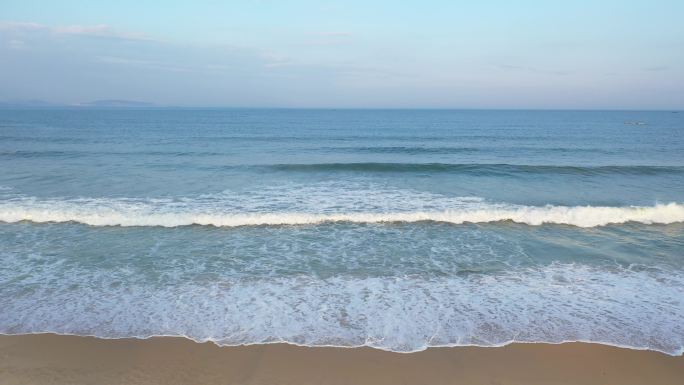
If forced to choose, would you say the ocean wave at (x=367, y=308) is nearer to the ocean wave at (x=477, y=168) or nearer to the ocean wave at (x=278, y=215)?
the ocean wave at (x=278, y=215)

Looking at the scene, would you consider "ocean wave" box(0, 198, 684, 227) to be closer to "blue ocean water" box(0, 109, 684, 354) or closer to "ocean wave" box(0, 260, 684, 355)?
"blue ocean water" box(0, 109, 684, 354)

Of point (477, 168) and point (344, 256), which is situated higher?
point (477, 168)

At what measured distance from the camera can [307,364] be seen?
5242 millimetres

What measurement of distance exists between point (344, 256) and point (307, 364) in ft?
13.9

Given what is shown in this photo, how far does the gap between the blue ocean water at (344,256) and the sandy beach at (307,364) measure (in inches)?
11.5

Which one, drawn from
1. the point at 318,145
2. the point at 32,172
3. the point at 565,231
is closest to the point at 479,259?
the point at 565,231

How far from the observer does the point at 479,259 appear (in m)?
9.30

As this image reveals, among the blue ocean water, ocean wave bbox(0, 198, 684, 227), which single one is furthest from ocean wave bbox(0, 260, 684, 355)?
ocean wave bbox(0, 198, 684, 227)

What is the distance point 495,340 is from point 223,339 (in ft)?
12.5

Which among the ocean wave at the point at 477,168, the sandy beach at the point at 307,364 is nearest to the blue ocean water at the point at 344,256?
the sandy beach at the point at 307,364

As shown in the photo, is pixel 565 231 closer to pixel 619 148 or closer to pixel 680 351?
pixel 680 351

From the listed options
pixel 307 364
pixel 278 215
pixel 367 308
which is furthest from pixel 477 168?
pixel 307 364

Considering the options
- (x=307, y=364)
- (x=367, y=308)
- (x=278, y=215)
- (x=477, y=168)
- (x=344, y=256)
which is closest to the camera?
(x=307, y=364)

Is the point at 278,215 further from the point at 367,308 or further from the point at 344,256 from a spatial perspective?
the point at 367,308
